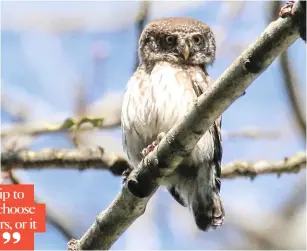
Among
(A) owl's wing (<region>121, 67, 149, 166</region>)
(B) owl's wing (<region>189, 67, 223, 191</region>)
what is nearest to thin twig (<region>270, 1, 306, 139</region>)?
(B) owl's wing (<region>189, 67, 223, 191</region>)

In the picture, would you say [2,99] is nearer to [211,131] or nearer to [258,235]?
[211,131]

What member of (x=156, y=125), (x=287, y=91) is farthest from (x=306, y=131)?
(x=156, y=125)

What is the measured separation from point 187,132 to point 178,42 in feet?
7.02

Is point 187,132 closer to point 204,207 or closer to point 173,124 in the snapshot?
point 173,124

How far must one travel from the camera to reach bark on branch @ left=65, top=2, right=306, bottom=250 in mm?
2609

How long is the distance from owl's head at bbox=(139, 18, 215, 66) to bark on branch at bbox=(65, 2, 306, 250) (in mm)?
1676

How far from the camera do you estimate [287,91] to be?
4285 millimetres

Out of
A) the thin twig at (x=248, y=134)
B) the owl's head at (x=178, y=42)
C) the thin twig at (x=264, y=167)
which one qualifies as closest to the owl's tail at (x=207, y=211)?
the thin twig at (x=264, y=167)

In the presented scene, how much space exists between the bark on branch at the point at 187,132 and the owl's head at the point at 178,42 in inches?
66.0

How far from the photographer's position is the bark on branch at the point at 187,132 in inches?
103

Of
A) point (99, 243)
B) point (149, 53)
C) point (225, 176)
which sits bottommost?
point (99, 243)

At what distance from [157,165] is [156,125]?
105cm

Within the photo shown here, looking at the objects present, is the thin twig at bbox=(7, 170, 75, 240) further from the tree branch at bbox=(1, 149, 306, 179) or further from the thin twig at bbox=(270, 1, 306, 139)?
the thin twig at bbox=(270, 1, 306, 139)

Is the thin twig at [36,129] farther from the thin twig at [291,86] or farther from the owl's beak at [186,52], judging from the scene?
the thin twig at [291,86]
